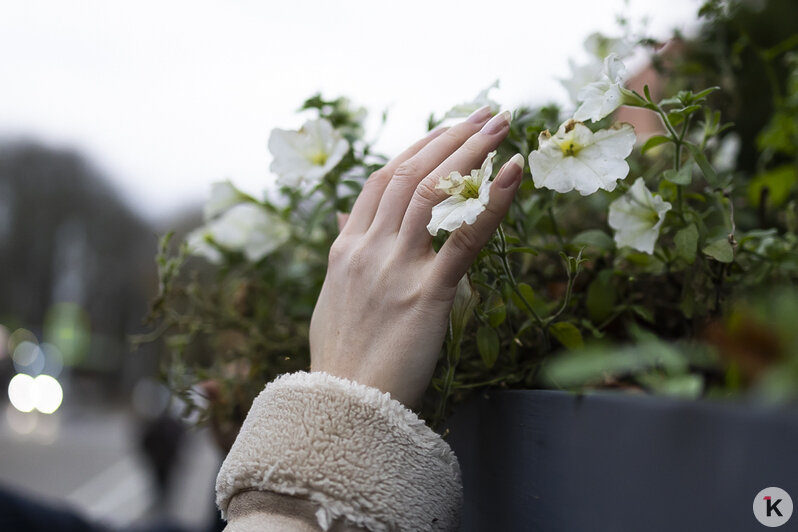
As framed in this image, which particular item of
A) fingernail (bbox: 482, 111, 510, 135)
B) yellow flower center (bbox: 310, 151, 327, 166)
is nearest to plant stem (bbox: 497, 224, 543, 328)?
fingernail (bbox: 482, 111, 510, 135)

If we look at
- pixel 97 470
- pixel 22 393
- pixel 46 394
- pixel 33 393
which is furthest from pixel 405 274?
pixel 46 394

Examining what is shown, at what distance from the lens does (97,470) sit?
8898 millimetres

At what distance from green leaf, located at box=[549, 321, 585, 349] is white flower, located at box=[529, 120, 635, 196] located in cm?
12

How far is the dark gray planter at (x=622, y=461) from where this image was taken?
15.1 inches

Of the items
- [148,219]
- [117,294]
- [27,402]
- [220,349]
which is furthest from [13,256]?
[220,349]

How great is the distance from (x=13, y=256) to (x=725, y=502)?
82.7 feet

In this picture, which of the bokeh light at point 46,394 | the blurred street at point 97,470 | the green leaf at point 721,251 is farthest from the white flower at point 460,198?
the bokeh light at point 46,394

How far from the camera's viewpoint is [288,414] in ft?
2.12

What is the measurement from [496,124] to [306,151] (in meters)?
0.29

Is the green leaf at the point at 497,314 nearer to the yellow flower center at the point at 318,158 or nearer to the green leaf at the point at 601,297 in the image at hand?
the green leaf at the point at 601,297

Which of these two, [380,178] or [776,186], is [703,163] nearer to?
[380,178]

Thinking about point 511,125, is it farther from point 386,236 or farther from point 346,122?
point 346,122

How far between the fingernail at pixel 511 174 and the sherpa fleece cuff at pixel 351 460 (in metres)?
0.23

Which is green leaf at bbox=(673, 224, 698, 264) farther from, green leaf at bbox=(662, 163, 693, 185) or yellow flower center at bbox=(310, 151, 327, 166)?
yellow flower center at bbox=(310, 151, 327, 166)
